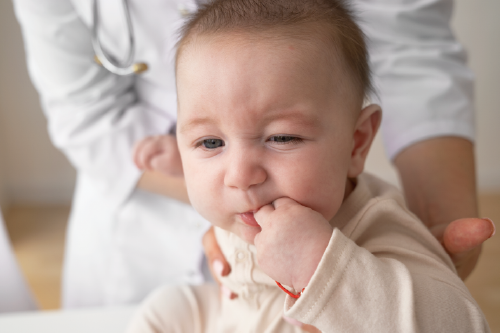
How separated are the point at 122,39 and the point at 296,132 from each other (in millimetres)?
571

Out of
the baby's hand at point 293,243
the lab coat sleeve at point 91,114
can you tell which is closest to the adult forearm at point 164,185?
the lab coat sleeve at point 91,114

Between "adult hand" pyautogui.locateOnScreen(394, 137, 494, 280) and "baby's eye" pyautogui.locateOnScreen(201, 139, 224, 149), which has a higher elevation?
"baby's eye" pyautogui.locateOnScreen(201, 139, 224, 149)

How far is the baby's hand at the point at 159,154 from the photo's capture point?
2.66 ft

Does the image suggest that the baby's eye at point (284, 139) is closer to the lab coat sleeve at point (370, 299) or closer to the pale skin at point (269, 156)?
the pale skin at point (269, 156)

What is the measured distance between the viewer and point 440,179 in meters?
0.78

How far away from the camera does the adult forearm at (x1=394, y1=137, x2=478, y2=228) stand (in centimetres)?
77

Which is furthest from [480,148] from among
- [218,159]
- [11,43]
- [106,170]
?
[11,43]

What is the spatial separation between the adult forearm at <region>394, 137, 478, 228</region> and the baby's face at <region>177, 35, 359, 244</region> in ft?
1.05

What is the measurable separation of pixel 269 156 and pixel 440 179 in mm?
421

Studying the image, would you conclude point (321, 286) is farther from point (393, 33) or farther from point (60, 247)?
point (60, 247)

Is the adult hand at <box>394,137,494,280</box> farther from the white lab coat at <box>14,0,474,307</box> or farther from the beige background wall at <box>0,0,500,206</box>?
the beige background wall at <box>0,0,500,206</box>

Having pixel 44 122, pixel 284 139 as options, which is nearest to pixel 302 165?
pixel 284 139

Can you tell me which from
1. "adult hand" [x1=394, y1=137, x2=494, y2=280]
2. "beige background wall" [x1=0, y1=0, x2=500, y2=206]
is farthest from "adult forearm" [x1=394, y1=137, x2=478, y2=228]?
"beige background wall" [x1=0, y1=0, x2=500, y2=206]

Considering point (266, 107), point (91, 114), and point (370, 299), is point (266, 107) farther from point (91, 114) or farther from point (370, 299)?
point (91, 114)
